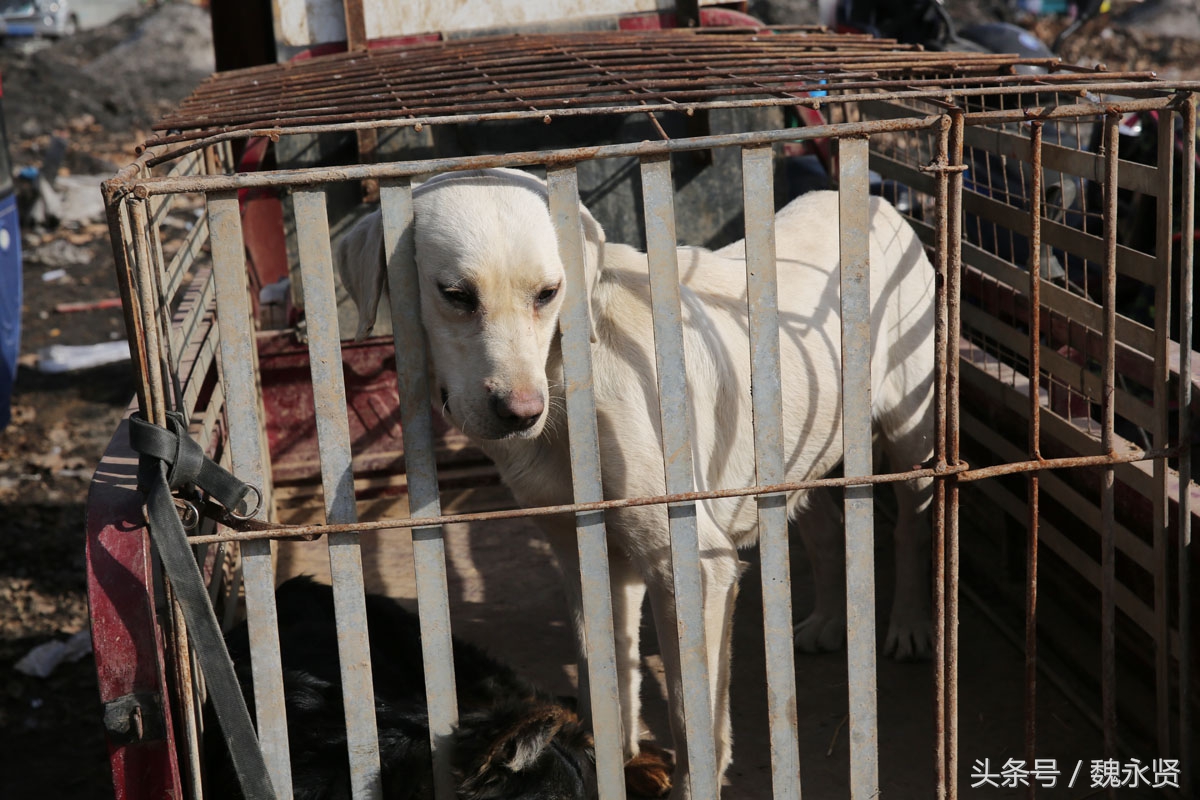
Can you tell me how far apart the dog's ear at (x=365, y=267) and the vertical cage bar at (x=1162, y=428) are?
6.57ft

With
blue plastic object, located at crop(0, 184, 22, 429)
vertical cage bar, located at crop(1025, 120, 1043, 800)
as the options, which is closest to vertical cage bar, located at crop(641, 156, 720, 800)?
vertical cage bar, located at crop(1025, 120, 1043, 800)

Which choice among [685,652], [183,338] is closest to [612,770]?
[685,652]

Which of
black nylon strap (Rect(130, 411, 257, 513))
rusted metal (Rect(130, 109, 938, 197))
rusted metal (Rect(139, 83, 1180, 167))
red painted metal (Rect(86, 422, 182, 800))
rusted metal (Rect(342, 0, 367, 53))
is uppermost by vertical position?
rusted metal (Rect(342, 0, 367, 53))

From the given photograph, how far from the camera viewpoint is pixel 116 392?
811 centimetres

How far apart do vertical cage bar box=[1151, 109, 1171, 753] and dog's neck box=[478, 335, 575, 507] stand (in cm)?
158

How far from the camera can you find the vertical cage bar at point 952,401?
92.9 inches

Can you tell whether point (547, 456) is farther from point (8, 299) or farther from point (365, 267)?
point (8, 299)

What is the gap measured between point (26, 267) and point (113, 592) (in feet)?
35.0

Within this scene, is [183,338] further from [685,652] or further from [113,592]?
[685,652]

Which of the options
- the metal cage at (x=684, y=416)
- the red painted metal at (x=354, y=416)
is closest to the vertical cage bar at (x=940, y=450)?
the metal cage at (x=684, y=416)

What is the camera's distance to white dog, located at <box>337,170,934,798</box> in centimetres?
248

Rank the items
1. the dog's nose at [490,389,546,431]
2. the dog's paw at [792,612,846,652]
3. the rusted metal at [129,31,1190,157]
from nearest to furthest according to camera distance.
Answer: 1. the dog's nose at [490,389,546,431]
2. the rusted metal at [129,31,1190,157]
3. the dog's paw at [792,612,846,652]

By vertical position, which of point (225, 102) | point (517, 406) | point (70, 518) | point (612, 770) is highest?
point (225, 102)

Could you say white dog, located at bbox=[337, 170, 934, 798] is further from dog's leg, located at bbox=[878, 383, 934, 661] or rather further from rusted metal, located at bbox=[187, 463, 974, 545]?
rusted metal, located at bbox=[187, 463, 974, 545]
